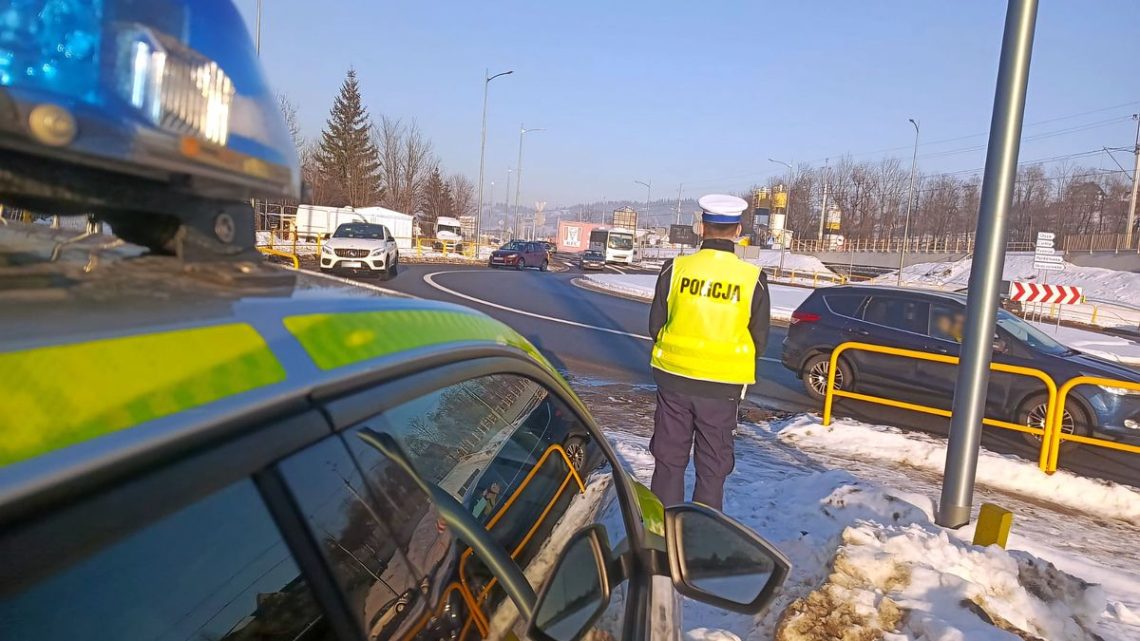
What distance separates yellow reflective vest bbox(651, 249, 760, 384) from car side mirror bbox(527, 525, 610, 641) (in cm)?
217

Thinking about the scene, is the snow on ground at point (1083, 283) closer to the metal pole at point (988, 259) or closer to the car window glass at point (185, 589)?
the metal pole at point (988, 259)

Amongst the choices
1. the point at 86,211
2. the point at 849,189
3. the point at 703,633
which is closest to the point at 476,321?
the point at 86,211

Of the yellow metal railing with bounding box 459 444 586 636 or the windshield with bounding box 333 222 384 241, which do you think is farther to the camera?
the windshield with bounding box 333 222 384 241

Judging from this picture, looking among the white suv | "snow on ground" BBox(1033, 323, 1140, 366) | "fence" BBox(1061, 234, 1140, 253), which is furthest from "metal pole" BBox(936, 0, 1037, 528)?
"fence" BBox(1061, 234, 1140, 253)

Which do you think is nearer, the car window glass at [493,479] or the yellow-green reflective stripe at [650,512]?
the car window glass at [493,479]

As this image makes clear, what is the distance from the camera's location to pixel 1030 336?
8.14m

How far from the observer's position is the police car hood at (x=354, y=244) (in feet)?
63.2

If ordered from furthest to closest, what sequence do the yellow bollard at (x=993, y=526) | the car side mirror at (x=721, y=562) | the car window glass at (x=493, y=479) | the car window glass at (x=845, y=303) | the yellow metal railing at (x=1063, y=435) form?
1. the car window glass at (x=845, y=303)
2. the yellow metal railing at (x=1063, y=435)
3. the yellow bollard at (x=993, y=526)
4. the car side mirror at (x=721, y=562)
5. the car window glass at (x=493, y=479)

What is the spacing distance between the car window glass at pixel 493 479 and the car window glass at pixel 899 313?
800cm

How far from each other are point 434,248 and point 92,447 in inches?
1894

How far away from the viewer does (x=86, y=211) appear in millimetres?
1156

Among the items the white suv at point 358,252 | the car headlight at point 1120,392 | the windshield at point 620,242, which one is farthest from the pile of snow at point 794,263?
the car headlight at point 1120,392

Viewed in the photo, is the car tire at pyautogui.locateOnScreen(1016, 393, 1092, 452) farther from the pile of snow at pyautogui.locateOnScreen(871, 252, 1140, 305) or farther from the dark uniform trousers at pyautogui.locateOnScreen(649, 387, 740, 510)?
the pile of snow at pyautogui.locateOnScreen(871, 252, 1140, 305)

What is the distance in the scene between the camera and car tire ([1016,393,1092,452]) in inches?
289
